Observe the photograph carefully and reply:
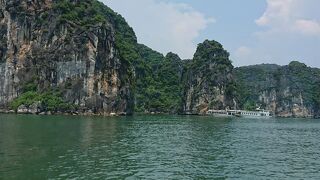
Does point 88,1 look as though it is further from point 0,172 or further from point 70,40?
point 0,172

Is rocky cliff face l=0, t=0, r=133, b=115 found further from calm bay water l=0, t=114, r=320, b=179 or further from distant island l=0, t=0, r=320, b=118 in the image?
calm bay water l=0, t=114, r=320, b=179

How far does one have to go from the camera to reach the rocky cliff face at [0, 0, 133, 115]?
445 feet

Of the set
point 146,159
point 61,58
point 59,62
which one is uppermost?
point 61,58

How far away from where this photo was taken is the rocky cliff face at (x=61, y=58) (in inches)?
5335

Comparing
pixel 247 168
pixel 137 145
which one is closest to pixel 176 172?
pixel 247 168

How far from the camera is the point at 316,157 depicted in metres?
42.2

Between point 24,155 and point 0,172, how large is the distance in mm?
7246

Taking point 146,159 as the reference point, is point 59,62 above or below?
above

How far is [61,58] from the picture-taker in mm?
138500

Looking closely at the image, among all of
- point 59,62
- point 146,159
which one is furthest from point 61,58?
point 146,159

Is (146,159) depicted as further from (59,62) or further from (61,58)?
(59,62)

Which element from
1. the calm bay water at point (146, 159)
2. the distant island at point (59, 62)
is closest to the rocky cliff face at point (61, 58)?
the distant island at point (59, 62)

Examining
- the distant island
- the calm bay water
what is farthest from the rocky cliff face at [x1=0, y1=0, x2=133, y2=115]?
the calm bay water

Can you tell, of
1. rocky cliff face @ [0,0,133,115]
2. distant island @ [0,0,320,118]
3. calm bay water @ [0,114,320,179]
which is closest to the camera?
calm bay water @ [0,114,320,179]
